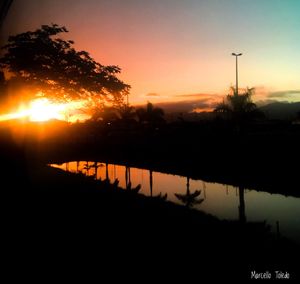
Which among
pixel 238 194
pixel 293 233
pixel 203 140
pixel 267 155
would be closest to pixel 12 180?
pixel 293 233

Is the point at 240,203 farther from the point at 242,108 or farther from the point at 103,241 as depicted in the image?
the point at 103,241

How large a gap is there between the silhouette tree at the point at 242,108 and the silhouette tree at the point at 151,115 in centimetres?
2037

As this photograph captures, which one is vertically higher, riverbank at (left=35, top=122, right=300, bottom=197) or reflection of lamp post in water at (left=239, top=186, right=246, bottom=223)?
riverbank at (left=35, top=122, right=300, bottom=197)

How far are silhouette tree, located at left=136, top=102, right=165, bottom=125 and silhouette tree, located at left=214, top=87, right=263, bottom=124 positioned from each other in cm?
2037

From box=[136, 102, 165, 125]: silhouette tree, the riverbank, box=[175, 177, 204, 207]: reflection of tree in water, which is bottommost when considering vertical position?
box=[175, 177, 204, 207]: reflection of tree in water

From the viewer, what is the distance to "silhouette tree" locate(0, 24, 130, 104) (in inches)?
479

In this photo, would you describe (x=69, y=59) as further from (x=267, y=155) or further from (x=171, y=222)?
(x=267, y=155)

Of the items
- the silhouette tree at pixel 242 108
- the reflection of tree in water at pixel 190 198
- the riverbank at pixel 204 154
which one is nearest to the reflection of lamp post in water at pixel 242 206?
the riverbank at pixel 204 154

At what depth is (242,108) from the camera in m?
37.5

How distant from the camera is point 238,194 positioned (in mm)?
29875

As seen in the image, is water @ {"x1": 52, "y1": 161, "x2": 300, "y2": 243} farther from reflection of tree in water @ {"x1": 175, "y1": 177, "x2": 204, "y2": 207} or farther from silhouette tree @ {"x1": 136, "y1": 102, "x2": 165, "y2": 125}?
silhouette tree @ {"x1": 136, "y1": 102, "x2": 165, "y2": 125}

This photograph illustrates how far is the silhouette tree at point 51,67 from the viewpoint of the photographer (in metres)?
12.2

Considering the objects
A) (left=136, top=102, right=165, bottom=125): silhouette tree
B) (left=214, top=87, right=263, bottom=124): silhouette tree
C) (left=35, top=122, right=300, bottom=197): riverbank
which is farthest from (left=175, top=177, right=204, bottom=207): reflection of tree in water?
(left=136, top=102, right=165, bottom=125): silhouette tree

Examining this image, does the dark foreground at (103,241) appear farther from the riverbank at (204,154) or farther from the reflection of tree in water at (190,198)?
the riverbank at (204,154)
